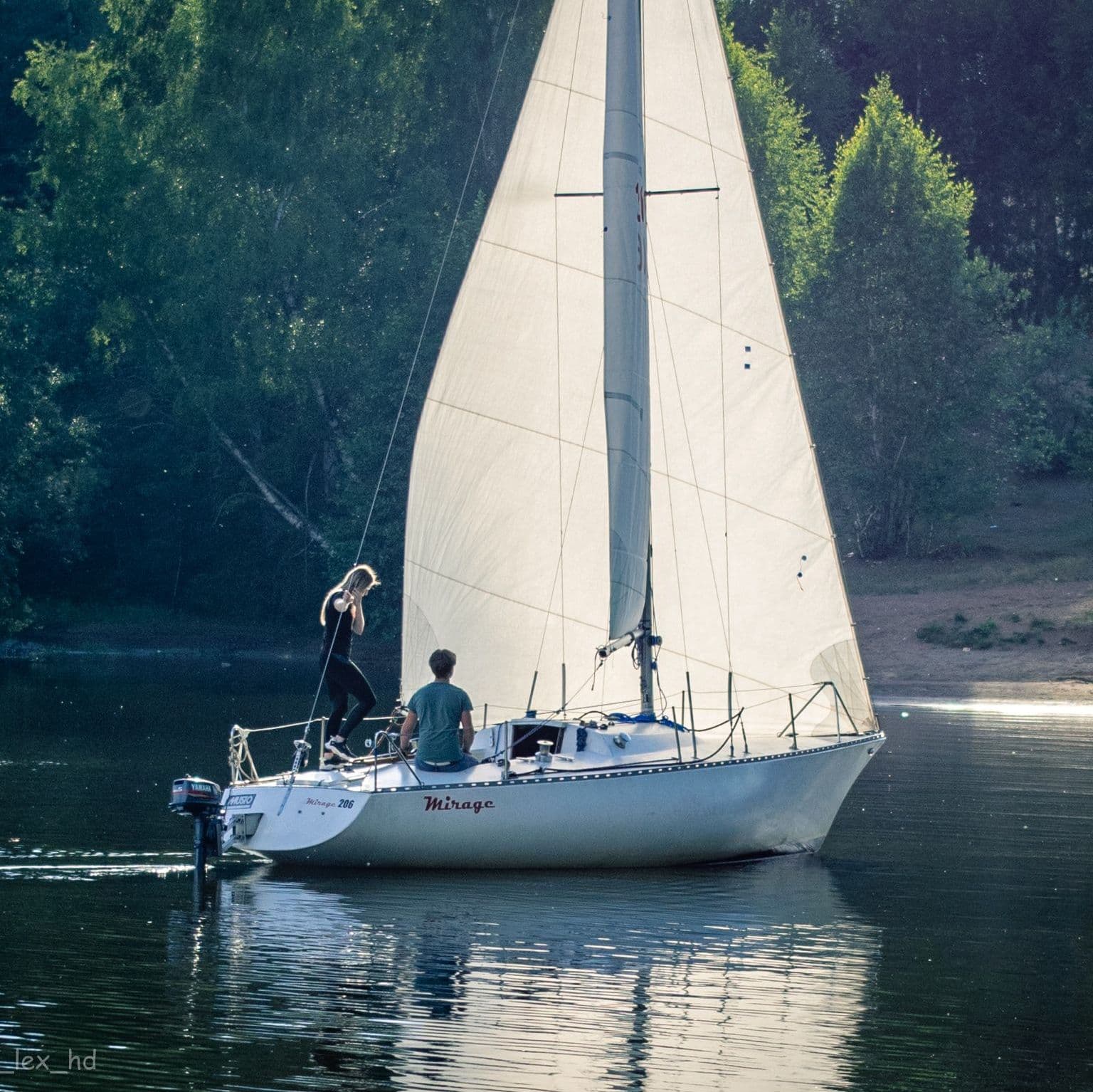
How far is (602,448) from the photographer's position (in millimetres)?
21812

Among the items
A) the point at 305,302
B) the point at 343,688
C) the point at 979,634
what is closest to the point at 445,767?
the point at 343,688

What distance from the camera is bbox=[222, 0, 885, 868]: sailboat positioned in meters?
20.6

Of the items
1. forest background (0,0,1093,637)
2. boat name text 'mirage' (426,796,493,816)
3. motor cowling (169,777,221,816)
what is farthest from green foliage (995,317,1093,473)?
motor cowling (169,777,221,816)

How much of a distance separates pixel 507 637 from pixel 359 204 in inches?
1459

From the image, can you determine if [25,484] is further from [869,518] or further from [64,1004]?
[64,1004]

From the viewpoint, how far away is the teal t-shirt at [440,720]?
18625 mm

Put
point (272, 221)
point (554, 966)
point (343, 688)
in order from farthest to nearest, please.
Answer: point (272, 221)
point (343, 688)
point (554, 966)

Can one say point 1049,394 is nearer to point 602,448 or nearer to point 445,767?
point 602,448

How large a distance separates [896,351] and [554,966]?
4490 cm

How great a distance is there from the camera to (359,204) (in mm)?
56750

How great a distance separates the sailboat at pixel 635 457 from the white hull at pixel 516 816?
618 mm

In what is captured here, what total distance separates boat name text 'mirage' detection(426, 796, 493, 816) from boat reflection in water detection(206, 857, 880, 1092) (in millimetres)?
716

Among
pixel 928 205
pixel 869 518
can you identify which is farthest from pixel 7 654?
pixel 928 205

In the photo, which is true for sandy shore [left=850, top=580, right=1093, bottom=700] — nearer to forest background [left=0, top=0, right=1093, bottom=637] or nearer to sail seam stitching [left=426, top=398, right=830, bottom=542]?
forest background [left=0, top=0, right=1093, bottom=637]
